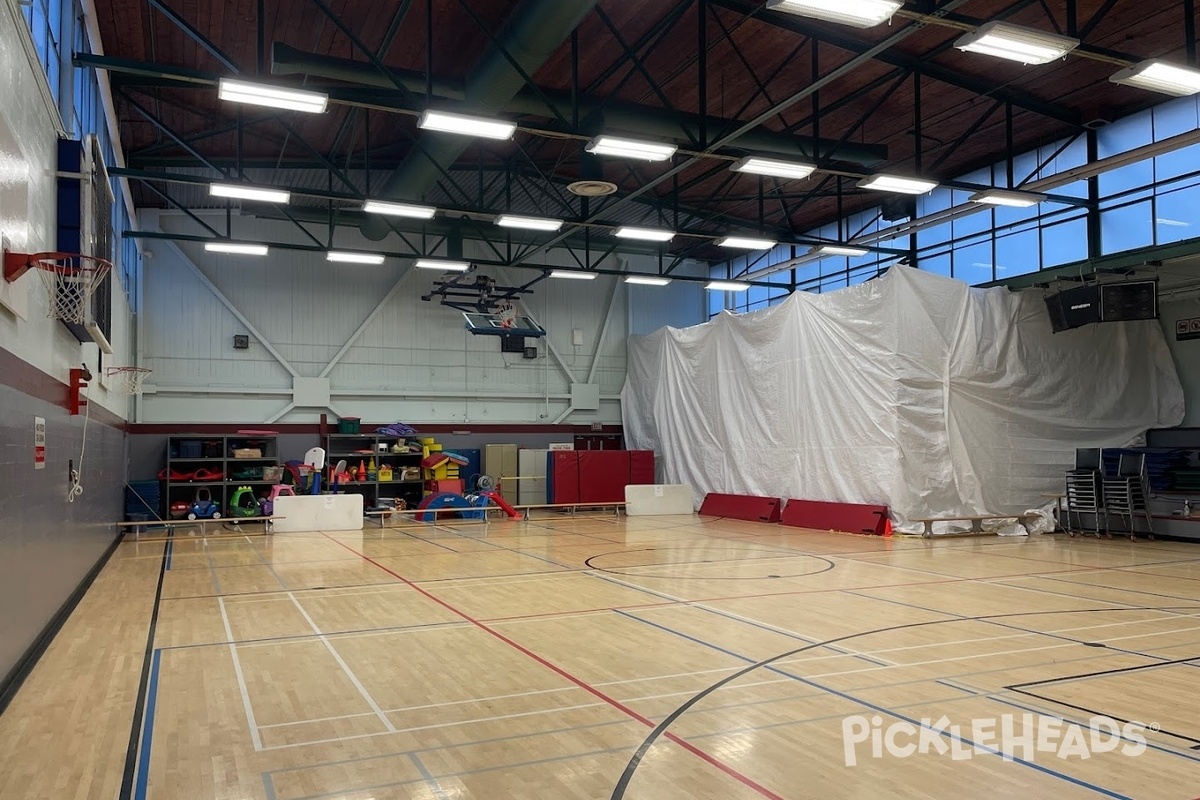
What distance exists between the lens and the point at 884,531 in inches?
606

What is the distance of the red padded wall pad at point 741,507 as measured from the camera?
18.3m

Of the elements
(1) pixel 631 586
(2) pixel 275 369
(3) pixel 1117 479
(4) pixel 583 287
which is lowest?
(1) pixel 631 586

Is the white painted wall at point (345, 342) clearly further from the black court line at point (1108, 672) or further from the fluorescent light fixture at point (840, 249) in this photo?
the black court line at point (1108, 672)

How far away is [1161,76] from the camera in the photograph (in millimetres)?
9188

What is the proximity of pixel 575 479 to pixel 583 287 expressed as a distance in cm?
598

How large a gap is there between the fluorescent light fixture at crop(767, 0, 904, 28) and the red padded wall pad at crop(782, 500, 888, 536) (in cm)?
996

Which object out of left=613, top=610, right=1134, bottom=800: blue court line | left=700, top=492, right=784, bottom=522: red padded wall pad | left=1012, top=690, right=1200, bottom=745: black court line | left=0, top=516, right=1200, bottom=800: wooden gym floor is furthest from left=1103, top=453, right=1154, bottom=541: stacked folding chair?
left=1012, top=690, right=1200, bottom=745: black court line

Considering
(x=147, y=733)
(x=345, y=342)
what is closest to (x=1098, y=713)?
(x=147, y=733)

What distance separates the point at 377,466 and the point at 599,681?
51.8 feet

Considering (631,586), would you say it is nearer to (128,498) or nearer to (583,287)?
(128,498)

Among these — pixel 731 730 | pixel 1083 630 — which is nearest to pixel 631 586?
pixel 1083 630

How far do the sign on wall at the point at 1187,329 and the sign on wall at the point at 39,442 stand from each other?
19167mm
